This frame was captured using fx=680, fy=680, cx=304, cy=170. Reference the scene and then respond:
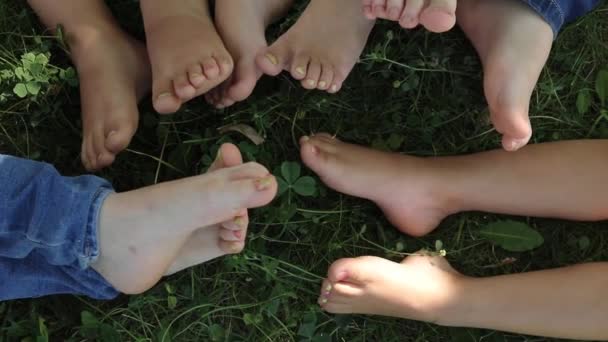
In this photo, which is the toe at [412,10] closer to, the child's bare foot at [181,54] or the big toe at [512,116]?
the big toe at [512,116]

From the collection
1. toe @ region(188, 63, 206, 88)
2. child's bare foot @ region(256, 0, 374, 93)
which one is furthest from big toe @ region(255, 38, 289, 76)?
toe @ region(188, 63, 206, 88)

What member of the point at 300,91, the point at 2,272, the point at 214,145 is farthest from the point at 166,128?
the point at 2,272

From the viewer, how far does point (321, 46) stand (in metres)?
1.39

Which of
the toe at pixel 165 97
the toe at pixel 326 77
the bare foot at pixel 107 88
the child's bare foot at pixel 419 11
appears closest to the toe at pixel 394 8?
the child's bare foot at pixel 419 11

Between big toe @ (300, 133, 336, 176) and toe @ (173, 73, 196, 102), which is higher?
toe @ (173, 73, 196, 102)

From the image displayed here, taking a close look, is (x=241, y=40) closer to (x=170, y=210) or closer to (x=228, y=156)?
(x=228, y=156)

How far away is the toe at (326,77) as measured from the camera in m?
Answer: 1.38

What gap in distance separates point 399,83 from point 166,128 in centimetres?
53

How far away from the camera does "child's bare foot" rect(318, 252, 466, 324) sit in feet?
4.61

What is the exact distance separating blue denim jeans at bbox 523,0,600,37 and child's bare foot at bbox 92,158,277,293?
0.62 meters

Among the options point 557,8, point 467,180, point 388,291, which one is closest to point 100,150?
point 388,291

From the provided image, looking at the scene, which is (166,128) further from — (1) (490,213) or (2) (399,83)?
(1) (490,213)

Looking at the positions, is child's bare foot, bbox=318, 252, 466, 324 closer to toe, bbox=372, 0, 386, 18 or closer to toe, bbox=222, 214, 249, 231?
toe, bbox=222, 214, 249, 231

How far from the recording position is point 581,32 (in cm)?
157
